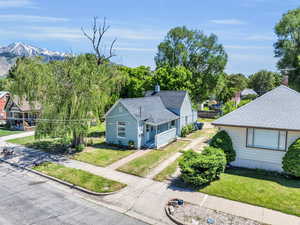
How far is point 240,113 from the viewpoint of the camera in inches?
527

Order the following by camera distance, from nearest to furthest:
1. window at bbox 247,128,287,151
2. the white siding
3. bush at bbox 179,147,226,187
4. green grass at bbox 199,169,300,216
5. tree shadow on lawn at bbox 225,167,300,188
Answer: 1. green grass at bbox 199,169,300,216
2. bush at bbox 179,147,226,187
3. tree shadow on lawn at bbox 225,167,300,188
4. window at bbox 247,128,287,151
5. the white siding

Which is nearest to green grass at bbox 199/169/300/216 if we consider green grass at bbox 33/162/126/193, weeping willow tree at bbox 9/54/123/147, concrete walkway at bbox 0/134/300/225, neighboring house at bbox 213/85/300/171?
concrete walkway at bbox 0/134/300/225

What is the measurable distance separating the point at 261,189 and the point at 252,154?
10.2ft

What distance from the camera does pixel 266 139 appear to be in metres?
12.2

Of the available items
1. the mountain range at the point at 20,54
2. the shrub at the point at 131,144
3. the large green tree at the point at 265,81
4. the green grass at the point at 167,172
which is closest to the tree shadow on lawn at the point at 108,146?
the shrub at the point at 131,144

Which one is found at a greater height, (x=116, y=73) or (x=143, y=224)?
(x=116, y=73)

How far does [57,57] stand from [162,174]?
1378 cm

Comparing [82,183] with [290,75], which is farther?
[290,75]

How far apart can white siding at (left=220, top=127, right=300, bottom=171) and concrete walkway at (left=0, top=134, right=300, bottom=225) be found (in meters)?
4.61

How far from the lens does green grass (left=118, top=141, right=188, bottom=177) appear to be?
42.7ft

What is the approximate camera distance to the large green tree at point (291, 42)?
27.3 meters

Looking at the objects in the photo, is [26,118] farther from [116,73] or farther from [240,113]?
[240,113]

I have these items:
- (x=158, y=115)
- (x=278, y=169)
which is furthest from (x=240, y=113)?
(x=158, y=115)

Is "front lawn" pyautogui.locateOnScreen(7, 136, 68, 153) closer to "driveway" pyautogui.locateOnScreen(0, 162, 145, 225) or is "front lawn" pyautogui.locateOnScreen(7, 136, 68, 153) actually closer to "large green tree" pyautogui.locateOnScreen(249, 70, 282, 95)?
"driveway" pyautogui.locateOnScreen(0, 162, 145, 225)
